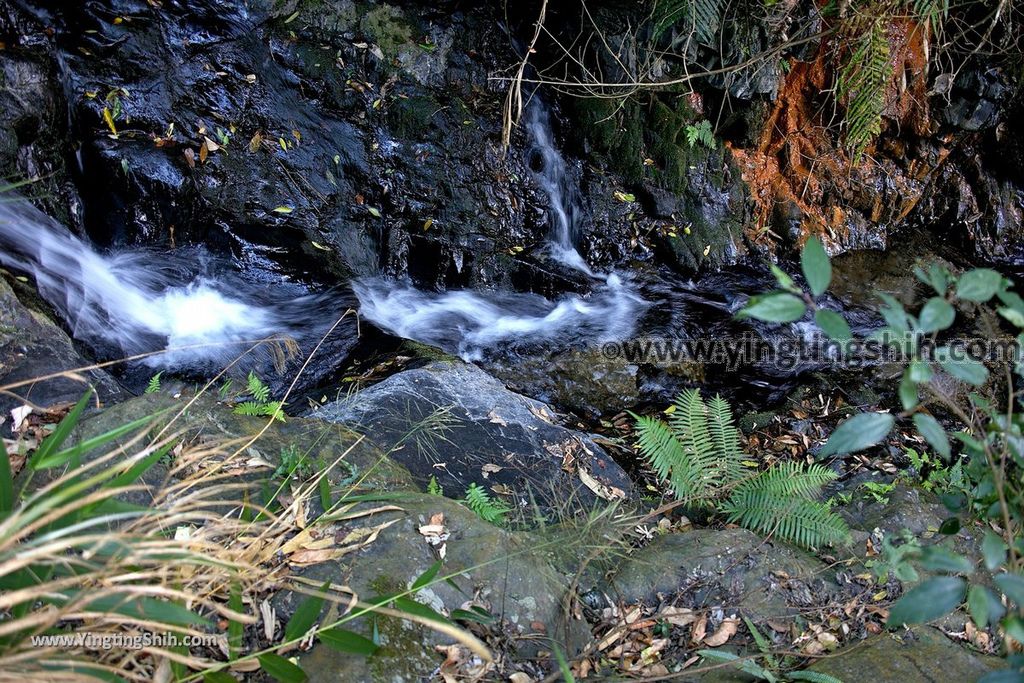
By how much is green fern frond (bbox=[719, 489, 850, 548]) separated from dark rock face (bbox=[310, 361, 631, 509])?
70cm

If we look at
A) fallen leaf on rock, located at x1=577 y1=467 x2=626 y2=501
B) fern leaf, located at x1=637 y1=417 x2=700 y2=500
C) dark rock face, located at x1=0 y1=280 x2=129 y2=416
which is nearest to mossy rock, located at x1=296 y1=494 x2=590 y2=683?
fallen leaf on rock, located at x1=577 y1=467 x2=626 y2=501

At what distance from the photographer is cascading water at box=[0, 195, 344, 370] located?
4.34m

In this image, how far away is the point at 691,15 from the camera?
218 inches

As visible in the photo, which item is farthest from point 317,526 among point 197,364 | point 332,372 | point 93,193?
point 93,193

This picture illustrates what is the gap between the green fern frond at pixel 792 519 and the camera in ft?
9.71

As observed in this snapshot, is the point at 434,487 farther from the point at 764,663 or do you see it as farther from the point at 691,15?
the point at 691,15

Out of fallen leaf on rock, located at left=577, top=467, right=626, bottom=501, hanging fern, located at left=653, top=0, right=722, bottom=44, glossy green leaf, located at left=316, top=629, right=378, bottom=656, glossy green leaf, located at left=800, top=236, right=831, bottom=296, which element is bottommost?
fallen leaf on rock, located at left=577, top=467, right=626, bottom=501

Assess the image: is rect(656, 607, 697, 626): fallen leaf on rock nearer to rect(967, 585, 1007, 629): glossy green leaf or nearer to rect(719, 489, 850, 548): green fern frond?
rect(719, 489, 850, 548): green fern frond

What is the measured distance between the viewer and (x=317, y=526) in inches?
92.7

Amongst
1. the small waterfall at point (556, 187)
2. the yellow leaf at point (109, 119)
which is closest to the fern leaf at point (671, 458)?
the small waterfall at point (556, 187)

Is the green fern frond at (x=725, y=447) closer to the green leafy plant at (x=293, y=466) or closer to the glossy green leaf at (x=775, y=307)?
the green leafy plant at (x=293, y=466)

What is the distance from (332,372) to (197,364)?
0.93m

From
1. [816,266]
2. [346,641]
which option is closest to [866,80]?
[816,266]

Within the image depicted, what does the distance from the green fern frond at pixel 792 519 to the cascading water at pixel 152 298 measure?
3.18 metres
